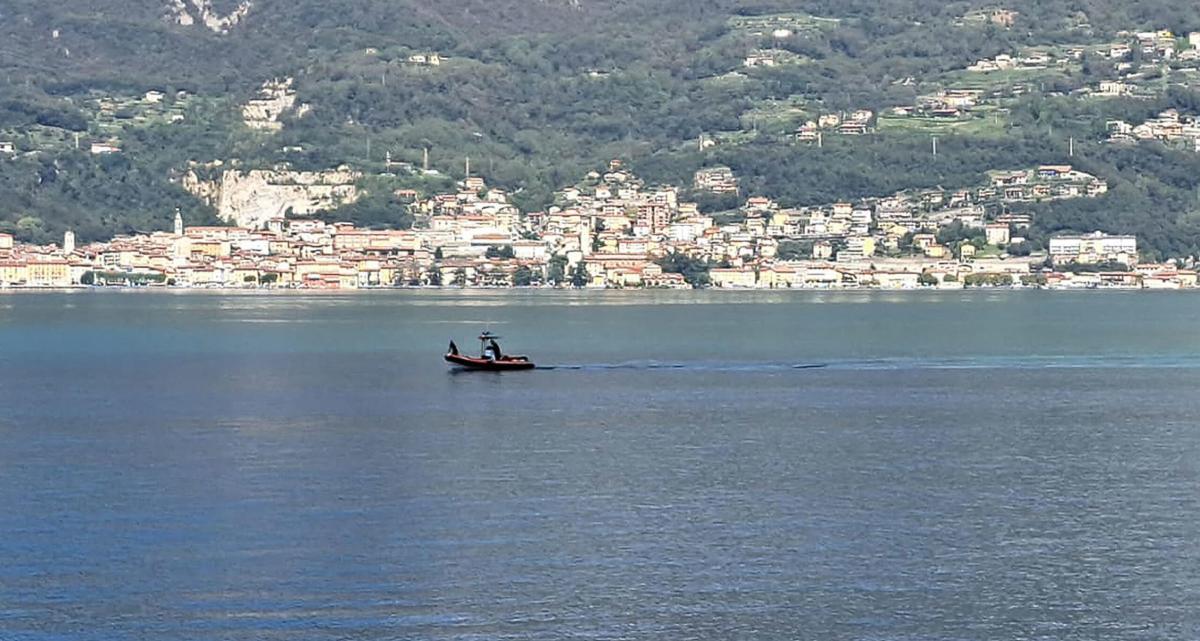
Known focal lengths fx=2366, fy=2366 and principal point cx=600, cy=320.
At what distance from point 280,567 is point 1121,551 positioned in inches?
387

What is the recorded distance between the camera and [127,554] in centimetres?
2753

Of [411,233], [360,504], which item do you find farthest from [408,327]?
[411,233]

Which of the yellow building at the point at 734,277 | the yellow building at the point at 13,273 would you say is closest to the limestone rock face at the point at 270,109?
the yellow building at the point at 13,273

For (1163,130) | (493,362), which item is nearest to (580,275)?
(1163,130)

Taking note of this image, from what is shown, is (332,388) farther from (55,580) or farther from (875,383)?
(55,580)

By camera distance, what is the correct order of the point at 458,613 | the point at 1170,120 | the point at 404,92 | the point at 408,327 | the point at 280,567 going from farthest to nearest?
the point at 404,92 < the point at 1170,120 < the point at 408,327 < the point at 280,567 < the point at 458,613

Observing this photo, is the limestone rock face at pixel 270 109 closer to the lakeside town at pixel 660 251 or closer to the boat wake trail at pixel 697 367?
the lakeside town at pixel 660 251

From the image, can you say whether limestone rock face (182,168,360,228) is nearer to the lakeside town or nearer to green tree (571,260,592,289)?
the lakeside town

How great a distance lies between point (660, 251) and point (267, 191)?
36.6 m

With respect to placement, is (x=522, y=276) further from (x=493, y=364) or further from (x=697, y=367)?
(x=493, y=364)

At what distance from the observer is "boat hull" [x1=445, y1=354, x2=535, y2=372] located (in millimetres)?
58000

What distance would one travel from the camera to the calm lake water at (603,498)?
24812mm

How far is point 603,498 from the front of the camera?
3206 centimetres

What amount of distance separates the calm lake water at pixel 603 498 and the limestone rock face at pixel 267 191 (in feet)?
380
